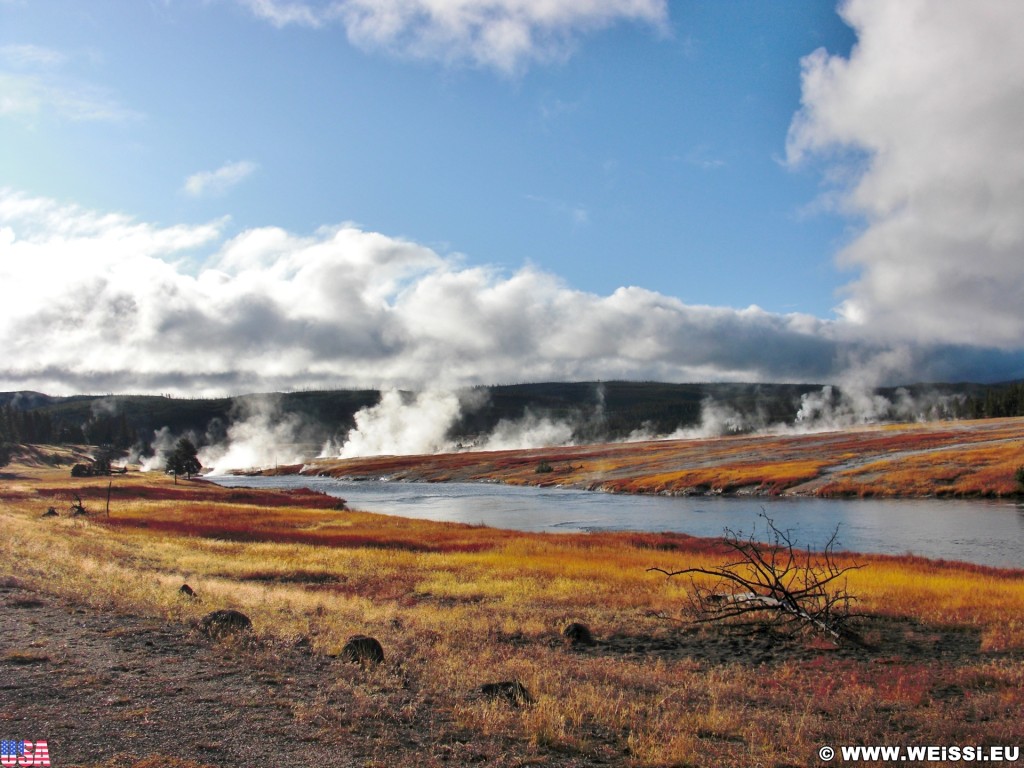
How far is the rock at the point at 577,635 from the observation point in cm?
1603

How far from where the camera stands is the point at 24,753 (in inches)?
303

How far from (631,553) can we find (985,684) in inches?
874

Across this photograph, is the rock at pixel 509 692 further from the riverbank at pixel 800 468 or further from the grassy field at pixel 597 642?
the riverbank at pixel 800 468

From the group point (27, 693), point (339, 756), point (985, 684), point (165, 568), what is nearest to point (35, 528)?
point (165, 568)

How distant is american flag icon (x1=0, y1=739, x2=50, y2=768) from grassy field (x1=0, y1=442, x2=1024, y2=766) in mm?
2953

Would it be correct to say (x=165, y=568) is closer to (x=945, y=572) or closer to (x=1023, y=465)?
(x=945, y=572)

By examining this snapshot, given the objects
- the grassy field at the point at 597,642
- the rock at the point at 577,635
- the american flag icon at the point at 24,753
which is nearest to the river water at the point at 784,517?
the grassy field at the point at 597,642

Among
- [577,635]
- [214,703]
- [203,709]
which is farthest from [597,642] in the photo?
[203,709]

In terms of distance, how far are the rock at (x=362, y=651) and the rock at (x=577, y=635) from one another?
4.89 m

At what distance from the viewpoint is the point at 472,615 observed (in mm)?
18688

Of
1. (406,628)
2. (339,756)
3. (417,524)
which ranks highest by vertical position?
(339,756)

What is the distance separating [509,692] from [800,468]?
73.8m

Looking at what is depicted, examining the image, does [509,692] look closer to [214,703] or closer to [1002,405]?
[214,703]

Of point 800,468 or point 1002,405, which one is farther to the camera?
point 1002,405
